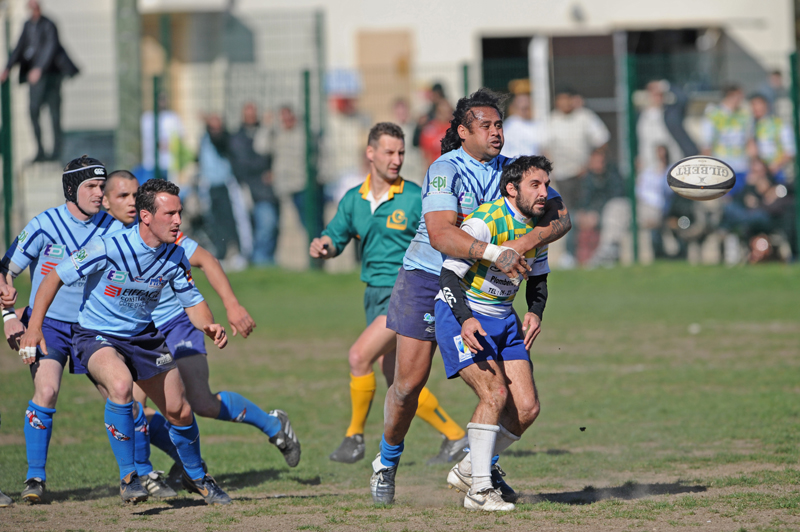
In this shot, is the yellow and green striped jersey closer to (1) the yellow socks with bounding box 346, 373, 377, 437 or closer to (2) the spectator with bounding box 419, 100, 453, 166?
(1) the yellow socks with bounding box 346, 373, 377, 437

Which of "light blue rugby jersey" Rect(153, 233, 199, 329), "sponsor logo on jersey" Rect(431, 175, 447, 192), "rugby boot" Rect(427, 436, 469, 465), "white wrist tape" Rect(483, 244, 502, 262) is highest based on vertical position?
"sponsor logo on jersey" Rect(431, 175, 447, 192)

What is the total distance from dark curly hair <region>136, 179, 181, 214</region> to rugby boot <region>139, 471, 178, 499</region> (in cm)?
162

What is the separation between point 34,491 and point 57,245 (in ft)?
4.94

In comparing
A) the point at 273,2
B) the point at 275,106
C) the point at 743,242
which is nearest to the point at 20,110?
the point at 275,106

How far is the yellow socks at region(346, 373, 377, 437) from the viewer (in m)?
6.96

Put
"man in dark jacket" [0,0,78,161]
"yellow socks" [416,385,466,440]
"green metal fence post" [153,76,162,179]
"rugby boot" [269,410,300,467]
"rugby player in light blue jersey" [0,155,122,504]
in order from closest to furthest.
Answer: "rugby player in light blue jersey" [0,155,122,504], "rugby boot" [269,410,300,467], "yellow socks" [416,385,466,440], "man in dark jacket" [0,0,78,161], "green metal fence post" [153,76,162,179]

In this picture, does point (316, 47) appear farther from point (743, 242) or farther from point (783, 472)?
point (783, 472)

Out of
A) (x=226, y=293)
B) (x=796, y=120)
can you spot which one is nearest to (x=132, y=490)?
(x=226, y=293)

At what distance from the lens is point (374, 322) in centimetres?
691

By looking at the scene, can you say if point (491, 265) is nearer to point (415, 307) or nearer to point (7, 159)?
point (415, 307)

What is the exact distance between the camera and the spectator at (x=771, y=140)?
49.8ft

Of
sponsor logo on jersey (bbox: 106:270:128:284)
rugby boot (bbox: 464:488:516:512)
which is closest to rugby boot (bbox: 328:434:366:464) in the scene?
rugby boot (bbox: 464:488:516:512)

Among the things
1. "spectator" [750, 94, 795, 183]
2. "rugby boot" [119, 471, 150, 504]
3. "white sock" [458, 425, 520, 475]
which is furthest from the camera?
"spectator" [750, 94, 795, 183]

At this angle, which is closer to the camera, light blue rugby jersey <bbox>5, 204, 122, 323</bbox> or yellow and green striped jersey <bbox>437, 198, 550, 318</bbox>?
yellow and green striped jersey <bbox>437, 198, 550, 318</bbox>
